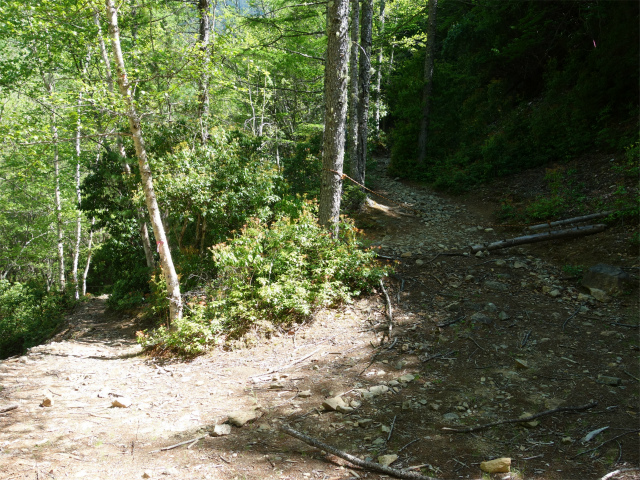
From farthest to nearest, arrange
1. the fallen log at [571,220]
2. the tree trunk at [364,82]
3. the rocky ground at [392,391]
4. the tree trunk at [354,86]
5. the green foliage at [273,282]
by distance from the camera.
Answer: the tree trunk at [364,82]
the tree trunk at [354,86]
the fallen log at [571,220]
the green foliage at [273,282]
the rocky ground at [392,391]

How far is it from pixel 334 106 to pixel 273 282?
A: 3623 mm

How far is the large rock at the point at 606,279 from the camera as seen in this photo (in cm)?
550

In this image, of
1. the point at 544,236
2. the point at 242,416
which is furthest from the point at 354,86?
the point at 242,416

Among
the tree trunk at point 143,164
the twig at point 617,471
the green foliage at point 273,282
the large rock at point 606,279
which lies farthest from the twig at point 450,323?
the tree trunk at point 143,164

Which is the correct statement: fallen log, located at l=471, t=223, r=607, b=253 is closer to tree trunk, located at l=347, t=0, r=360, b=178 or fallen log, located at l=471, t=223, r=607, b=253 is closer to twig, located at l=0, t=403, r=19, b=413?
tree trunk, located at l=347, t=0, r=360, b=178

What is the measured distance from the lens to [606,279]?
18.5 feet

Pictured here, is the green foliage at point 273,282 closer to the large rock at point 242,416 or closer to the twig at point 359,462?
the large rock at point 242,416

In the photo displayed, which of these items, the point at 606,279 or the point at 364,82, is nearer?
the point at 606,279

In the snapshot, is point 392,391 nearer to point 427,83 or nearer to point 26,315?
point 427,83

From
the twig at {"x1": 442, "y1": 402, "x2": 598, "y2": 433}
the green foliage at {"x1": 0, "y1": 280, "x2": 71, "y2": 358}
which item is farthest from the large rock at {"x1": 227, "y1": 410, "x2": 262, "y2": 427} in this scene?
the green foliage at {"x1": 0, "y1": 280, "x2": 71, "y2": 358}

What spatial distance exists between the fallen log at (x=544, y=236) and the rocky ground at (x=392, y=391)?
203 mm

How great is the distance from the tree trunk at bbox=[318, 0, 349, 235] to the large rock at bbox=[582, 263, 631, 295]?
4.34m

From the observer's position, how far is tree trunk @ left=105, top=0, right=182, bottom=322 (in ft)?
17.8

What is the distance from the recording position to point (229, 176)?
869cm
